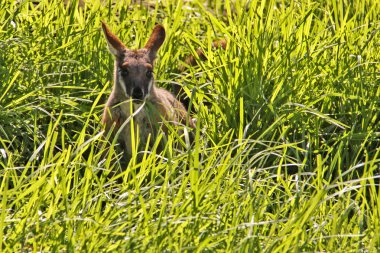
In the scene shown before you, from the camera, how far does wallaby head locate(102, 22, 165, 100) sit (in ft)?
24.6

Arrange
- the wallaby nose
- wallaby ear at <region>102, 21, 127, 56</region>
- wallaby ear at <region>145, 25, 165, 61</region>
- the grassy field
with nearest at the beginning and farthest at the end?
1. the grassy field
2. the wallaby nose
3. wallaby ear at <region>102, 21, 127, 56</region>
4. wallaby ear at <region>145, 25, 165, 61</region>

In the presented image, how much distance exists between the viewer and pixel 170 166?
5.55 meters

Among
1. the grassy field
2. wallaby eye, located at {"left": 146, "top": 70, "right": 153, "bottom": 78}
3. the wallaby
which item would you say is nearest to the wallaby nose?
the wallaby

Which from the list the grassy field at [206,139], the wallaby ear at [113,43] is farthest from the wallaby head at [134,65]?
the grassy field at [206,139]

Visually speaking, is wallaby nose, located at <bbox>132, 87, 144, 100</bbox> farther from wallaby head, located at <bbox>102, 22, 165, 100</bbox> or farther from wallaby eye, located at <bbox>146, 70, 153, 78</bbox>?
wallaby eye, located at <bbox>146, 70, 153, 78</bbox>

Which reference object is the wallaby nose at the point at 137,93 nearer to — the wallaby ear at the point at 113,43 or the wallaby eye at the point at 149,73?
the wallaby eye at the point at 149,73

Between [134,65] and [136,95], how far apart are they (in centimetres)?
27

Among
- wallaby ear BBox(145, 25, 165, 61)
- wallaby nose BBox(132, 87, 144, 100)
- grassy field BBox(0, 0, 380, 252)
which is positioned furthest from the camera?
wallaby ear BBox(145, 25, 165, 61)

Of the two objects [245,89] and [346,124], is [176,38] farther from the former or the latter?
[346,124]

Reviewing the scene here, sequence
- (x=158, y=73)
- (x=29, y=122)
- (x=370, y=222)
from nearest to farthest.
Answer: (x=370, y=222)
(x=29, y=122)
(x=158, y=73)

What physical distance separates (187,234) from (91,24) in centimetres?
341

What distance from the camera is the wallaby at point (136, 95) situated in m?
7.50

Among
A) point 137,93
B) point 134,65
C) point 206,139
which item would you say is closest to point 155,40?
point 134,65

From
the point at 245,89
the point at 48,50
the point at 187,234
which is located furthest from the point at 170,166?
the point at 48,50
